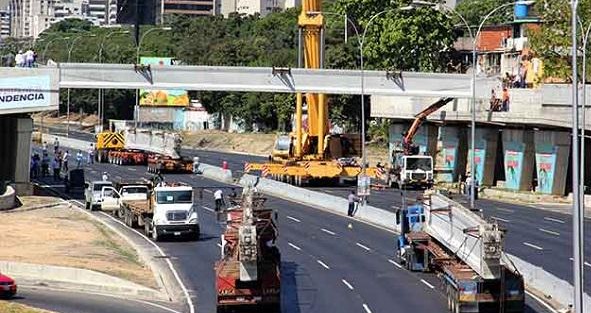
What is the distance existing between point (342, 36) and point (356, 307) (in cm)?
14615

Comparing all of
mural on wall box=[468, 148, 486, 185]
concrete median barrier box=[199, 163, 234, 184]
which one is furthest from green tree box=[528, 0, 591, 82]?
concrete median barrier box=[199, 163, 234, 184]

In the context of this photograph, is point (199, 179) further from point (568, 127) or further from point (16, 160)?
point (568, 127)

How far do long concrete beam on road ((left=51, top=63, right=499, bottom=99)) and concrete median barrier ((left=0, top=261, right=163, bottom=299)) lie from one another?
117 ft

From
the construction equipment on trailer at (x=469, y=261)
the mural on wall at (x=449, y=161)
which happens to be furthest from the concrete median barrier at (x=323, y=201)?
the mural on wall at (x=449, y=161)

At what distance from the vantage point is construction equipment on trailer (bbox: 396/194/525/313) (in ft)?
121

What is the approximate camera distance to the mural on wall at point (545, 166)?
85438 mm

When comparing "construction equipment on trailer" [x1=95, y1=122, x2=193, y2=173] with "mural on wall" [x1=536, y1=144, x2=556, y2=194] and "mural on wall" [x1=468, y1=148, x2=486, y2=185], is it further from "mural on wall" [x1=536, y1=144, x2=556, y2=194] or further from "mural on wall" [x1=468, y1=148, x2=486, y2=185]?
"mural on wall" [x1=536, y1=144, x2=556, y2=194]

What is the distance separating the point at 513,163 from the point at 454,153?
12668 mm

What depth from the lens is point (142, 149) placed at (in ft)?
395

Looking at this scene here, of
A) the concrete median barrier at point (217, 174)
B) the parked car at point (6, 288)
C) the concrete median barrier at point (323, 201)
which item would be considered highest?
the concrete median barrier at point (217, 174)

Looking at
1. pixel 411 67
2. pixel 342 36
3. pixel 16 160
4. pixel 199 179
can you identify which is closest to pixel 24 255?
pixel 16 160

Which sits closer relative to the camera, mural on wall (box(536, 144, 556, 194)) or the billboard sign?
the billboard sign

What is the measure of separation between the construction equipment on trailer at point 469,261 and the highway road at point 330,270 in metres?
1.24

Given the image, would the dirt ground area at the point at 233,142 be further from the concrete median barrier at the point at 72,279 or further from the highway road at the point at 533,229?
the concrete median barrier at the point at 72,279
